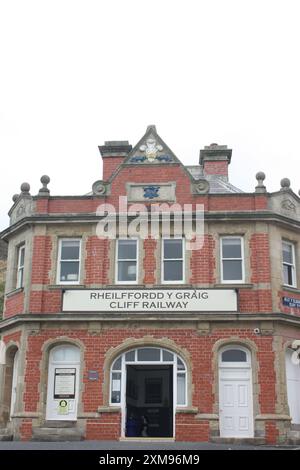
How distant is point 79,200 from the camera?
78.8 ft

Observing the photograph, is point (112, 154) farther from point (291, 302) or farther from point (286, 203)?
point (291, 302)

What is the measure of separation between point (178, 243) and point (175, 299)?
217cm

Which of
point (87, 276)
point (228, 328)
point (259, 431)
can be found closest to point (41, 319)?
point (87, 276)

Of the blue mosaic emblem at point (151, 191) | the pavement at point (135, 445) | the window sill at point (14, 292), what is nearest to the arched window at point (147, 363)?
the pavement at point (135, 445)

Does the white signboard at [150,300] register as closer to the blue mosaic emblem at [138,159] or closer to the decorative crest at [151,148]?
the blue mosaic emblem at [138,159]

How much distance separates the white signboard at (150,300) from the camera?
22.2m

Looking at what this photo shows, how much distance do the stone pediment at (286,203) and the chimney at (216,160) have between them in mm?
3741

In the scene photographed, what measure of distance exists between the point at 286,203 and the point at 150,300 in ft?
20.3

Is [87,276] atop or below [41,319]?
atop

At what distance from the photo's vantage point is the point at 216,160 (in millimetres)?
27500

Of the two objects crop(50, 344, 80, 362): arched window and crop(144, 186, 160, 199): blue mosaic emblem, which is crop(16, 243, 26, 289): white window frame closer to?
crop(50, 344, 80, 362): arched window
